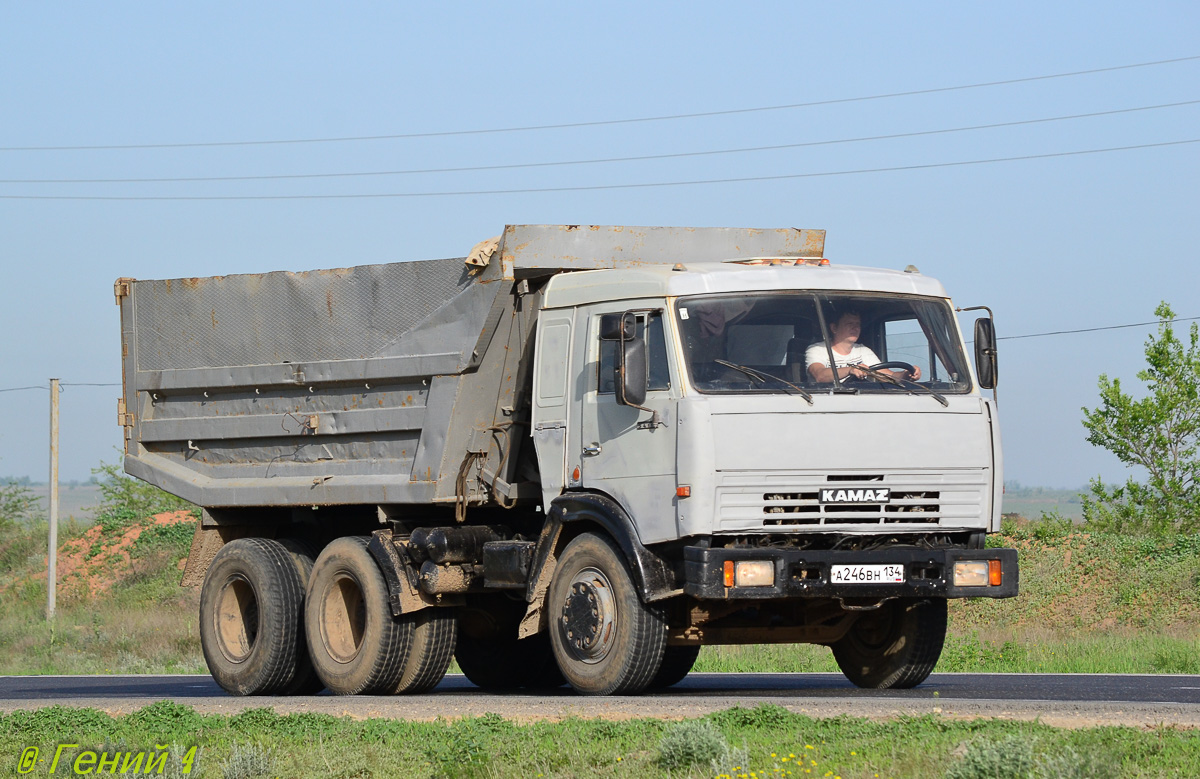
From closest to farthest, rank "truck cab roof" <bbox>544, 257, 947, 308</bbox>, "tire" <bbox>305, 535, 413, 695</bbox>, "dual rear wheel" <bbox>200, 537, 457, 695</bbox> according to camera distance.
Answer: "truck cab roof" <bbox>544, 257, 947, 308</bbox>, "tire" <bbox>305, 535, 413, 695</bbox>, "dual rear wheel" <bbox>200, 537, 457, 695</bbox>

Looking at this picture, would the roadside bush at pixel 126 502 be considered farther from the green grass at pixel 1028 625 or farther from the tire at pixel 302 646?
the tire at pixel 302 646

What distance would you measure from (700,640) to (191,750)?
381 centimetres

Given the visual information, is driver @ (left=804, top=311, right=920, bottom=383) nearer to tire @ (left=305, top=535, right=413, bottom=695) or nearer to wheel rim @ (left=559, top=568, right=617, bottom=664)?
wheel rim @ (left=559, top=568, right=617, bottom=664)

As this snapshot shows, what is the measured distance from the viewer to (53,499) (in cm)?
3697

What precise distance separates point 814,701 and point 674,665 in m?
3.66

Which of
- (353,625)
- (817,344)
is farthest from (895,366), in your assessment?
(353,625)

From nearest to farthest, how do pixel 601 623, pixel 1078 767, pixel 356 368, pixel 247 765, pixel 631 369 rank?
pixel 1078 767 → pixel 247 765 → pixel 631 369 → pixel 601 623 → pixel 356 368

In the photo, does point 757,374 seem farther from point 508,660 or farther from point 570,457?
point 508,660

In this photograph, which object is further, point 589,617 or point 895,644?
point 895,644

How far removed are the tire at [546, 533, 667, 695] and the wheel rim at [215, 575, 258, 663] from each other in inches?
162

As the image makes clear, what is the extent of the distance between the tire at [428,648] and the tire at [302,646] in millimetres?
1069

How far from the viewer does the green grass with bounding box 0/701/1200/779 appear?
6.78 metres

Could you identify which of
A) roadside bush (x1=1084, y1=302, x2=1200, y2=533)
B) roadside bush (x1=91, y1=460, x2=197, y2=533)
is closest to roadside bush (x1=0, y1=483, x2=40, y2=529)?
roadside bush (x1=91, y1=460, x2=197, y2=533)

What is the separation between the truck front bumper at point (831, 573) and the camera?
9570 millimetres
